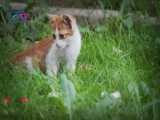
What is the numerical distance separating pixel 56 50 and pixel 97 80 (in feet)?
1.47

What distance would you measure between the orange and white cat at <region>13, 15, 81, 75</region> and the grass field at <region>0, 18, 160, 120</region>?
13cm

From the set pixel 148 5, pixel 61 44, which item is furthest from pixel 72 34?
pixel 148 5

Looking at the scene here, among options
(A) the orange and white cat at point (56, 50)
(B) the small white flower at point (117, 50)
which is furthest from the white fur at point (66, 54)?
(B) the small white flower at point (117, 50)

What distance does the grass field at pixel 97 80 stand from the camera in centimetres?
424

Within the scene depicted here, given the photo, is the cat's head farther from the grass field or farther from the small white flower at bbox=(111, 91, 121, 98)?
the small white flower at bbox=(111, 91, 121, 98)

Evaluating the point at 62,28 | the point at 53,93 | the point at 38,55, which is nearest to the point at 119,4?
the point at 38,55

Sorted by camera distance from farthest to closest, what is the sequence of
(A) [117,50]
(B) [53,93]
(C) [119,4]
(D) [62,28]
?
(C) [119,4], (A) [117,50], (D) [62,28], (B) [53,93]

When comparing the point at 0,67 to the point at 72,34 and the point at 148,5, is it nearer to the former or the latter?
the point at 72,34

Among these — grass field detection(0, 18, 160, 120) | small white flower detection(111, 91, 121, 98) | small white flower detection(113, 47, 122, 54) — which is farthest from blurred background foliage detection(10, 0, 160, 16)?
small white flower detection(111, 91, 121, 98)

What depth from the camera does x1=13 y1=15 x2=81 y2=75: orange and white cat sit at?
5023 mm

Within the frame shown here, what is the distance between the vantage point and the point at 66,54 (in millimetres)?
5223

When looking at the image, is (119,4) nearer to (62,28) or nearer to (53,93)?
(62,28)

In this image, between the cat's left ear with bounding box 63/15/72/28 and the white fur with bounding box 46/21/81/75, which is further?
the white fur with bounding box 46/21/81/75

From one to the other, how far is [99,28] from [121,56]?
0.57m
